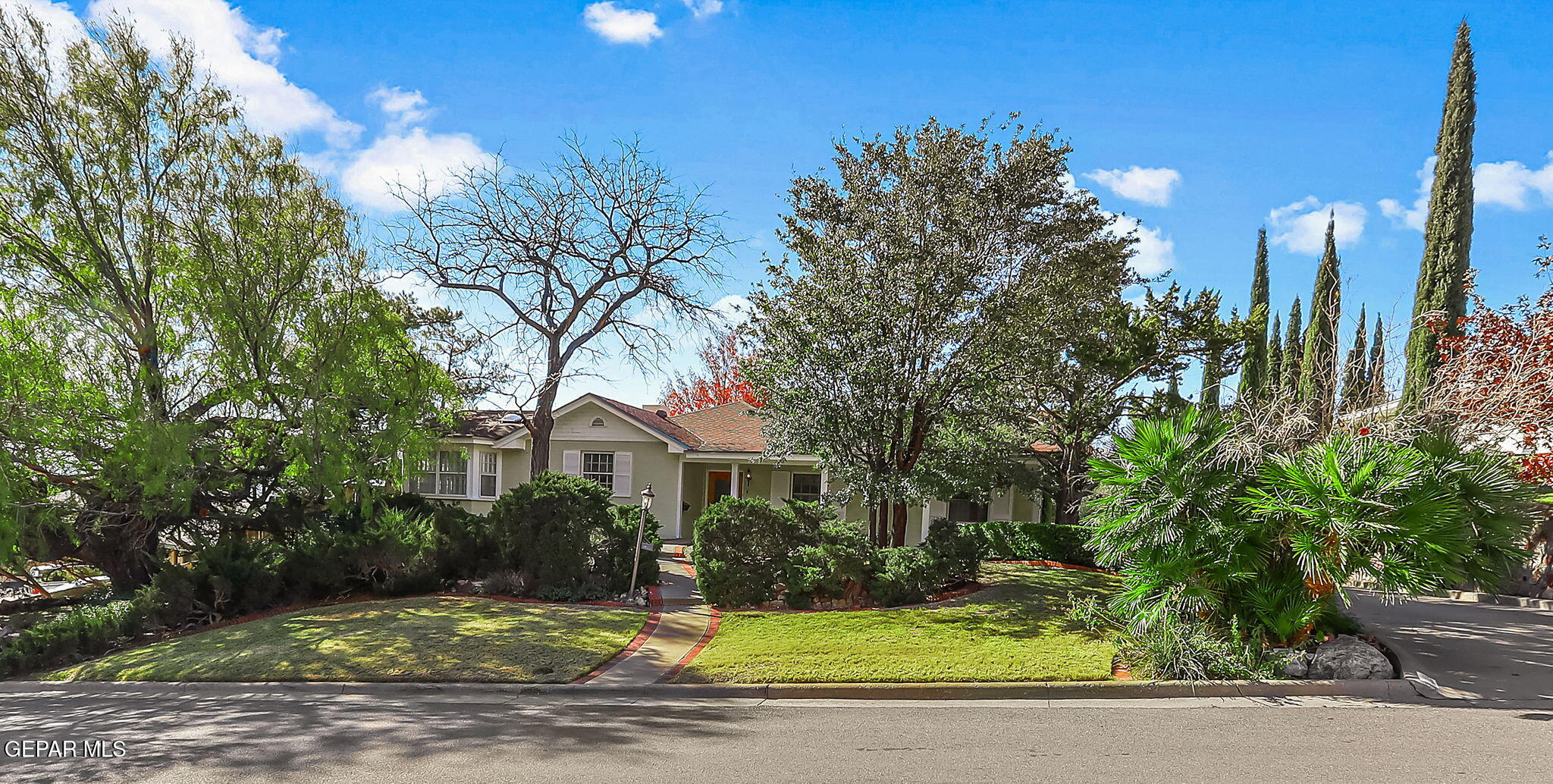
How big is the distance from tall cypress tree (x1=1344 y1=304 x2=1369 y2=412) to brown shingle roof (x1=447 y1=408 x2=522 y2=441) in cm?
1932

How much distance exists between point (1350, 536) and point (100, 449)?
1686 centimetres

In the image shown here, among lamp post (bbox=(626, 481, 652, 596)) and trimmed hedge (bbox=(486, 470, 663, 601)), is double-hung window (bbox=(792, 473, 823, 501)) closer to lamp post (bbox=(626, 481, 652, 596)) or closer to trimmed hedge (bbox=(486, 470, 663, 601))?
lamp post (bbox=(626, 481, 652, 596))

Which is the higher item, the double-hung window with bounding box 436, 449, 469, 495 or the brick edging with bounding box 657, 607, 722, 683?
the double-hung window with bounding box 436, 449, 469, 495

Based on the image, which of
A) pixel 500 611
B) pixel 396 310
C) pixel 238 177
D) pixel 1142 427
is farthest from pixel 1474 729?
pixel 238 177

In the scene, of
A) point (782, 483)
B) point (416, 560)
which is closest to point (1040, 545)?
point (782, 483)

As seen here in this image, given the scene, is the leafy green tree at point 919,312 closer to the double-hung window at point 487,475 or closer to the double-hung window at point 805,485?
the double-hung window at point 805,485

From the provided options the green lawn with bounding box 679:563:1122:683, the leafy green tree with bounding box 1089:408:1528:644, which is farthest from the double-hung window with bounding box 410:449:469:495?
the leafy green tree with bounding box 1089:408:1528:644

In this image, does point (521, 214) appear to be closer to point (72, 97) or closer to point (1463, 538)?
point (72, 97)

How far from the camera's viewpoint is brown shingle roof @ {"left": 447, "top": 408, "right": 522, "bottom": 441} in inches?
960

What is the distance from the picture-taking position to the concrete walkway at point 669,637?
9070 millimetres

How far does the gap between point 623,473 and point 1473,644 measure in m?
18.4

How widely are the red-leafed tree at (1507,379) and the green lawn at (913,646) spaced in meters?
5.91

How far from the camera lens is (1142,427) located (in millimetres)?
9680
